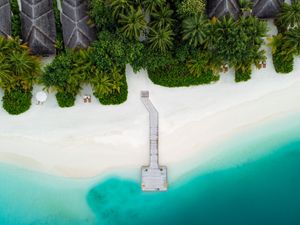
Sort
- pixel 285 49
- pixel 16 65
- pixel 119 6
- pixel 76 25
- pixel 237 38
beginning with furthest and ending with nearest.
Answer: pixel 285 49, pixel 76 25, pixel 16 65, pixel 237 38, pixel 119 6

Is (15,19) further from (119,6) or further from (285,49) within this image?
(285,49)

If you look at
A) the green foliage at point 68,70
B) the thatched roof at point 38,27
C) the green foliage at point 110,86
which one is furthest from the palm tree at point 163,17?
the thatched roof at point 38,27

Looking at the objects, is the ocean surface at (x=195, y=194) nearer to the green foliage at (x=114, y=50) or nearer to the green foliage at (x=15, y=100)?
the green foliage at (x=15, y=100)

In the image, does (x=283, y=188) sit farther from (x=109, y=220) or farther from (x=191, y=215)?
(x=109, y=220)

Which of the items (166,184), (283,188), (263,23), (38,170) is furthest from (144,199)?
(263,23)

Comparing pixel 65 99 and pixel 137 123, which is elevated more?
pixel 65 99

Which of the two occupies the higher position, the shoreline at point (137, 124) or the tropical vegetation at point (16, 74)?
the tropical vegetation at point (16, 74)

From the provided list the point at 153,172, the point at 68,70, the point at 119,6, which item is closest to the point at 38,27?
the point at 68,70
